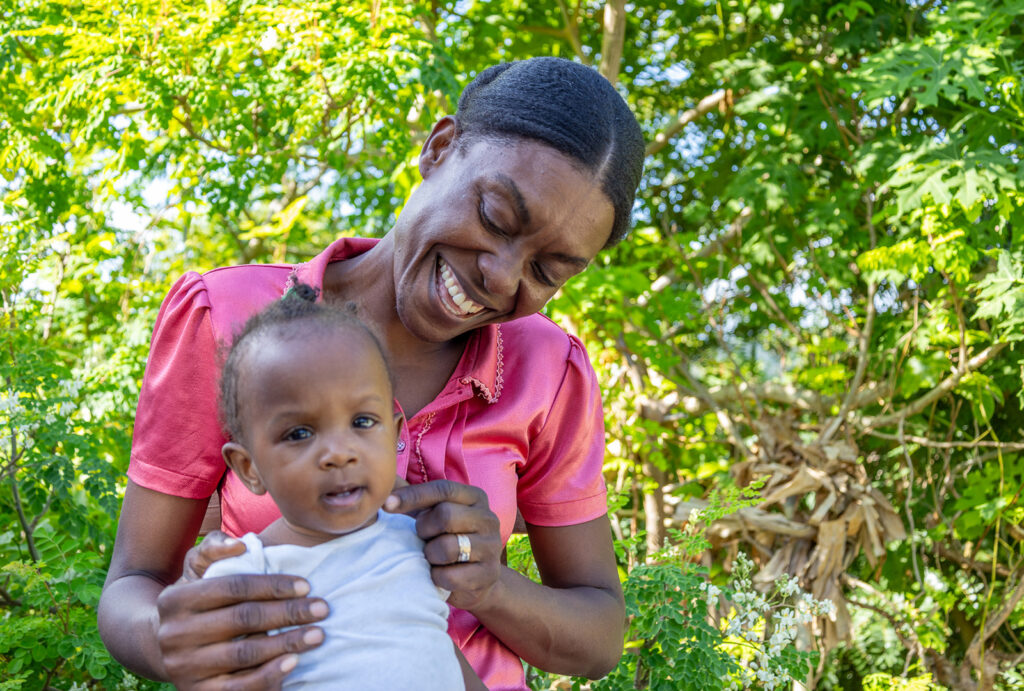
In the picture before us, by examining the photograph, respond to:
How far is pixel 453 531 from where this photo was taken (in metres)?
1.52

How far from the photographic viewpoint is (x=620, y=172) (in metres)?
1.89

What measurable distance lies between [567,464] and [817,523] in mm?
2952

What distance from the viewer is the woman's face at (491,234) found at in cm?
178

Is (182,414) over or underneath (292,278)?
underneath

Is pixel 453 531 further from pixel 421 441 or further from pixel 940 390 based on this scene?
pixel 940 390

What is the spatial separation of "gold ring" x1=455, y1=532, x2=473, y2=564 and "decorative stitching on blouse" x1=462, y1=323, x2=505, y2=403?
1.60ft

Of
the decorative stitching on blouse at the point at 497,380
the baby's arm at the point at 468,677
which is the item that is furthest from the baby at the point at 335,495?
the decorative stitching on blouse at the point at 497,380

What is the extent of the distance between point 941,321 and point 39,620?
12.9 ft

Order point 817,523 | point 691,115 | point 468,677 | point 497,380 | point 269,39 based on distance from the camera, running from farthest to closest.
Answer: point 691,115, point 817,523, point 269,39, point 497,380, point 468,677

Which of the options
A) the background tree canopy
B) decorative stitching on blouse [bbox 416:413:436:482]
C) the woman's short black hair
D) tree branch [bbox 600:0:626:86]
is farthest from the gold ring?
tree branch [bbox 600:0:626:86]

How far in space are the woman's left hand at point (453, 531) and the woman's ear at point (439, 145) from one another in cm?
73

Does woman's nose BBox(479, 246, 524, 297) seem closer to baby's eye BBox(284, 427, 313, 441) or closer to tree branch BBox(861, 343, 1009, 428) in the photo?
baby's eye BBox(284, 427, 313, 441)

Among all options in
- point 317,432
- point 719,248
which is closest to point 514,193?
point 317,432

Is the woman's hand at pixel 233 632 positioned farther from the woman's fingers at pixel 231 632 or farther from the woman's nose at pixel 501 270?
the woman's nose at pixel 501 270
